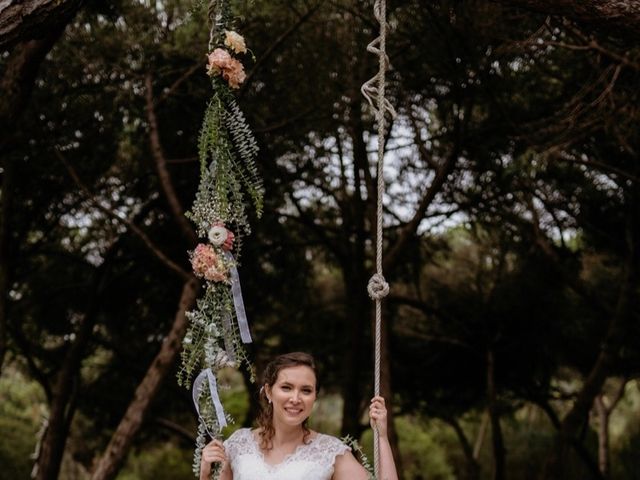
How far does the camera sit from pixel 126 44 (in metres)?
8.00

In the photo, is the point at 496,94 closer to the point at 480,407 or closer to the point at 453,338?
the point at 453,338

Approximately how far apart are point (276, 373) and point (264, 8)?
4.87 meters

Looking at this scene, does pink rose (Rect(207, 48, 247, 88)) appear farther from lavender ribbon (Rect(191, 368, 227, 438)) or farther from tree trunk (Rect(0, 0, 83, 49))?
lavender ribbon (Rect(191, 368, 227, 438))

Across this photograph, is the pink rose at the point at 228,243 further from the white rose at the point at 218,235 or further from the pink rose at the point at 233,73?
the pink rose at the point at 233,73

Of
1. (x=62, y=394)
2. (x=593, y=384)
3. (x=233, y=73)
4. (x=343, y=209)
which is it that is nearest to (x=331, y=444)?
(x=233, y=73)

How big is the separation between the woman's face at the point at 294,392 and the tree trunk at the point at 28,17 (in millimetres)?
1583

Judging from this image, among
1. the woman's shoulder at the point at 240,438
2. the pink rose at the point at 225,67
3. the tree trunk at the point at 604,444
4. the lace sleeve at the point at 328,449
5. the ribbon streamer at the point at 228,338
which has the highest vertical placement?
the pink rose at the point at 225,67

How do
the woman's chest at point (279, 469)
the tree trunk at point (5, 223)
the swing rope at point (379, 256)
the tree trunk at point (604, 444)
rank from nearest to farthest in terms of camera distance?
the swing rope at point (379, 256) < the woman's chest at point (279, 469) < the tree trunk at point (5, 223) < the tree trunk at point (604, 444)

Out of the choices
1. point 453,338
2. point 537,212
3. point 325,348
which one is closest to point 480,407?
point 453,338

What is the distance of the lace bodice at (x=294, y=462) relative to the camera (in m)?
3.52

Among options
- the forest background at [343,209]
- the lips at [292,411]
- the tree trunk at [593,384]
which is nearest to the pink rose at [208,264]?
the lips at [292,411]

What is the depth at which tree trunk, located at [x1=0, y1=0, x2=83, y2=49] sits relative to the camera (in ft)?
11.0

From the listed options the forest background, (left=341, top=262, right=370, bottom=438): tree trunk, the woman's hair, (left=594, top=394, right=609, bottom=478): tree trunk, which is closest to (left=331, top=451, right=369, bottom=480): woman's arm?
the woman's hair

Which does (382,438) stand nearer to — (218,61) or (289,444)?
(289,444)
